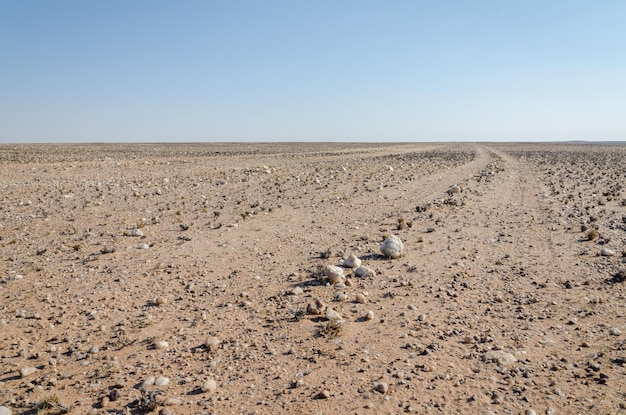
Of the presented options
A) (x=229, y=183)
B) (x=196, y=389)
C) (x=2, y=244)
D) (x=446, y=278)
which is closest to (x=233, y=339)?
(x=196, y=389)

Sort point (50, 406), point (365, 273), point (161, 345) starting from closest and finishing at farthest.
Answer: point (50, 406)
point (161, 345)
point (365, 273)

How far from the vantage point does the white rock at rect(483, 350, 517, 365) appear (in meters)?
4.54

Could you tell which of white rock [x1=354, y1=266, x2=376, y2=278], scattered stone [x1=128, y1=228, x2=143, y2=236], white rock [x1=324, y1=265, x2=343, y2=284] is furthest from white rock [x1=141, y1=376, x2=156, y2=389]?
scattered stone [x1=128, y1=228, x2=143, y2=236]

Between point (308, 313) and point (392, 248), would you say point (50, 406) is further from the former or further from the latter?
point (392, 248)

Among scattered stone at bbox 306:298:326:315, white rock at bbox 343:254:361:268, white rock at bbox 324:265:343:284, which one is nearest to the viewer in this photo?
scattered stone at bbox 306:298:326:315

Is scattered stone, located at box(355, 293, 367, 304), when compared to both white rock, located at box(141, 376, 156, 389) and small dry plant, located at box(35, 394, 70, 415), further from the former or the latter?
small dry plant, located at box(35, 394, 70, 415)

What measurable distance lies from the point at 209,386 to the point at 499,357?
3135 mm

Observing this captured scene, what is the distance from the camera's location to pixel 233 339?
5000mm

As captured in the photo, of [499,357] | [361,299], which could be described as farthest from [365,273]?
[499,357]

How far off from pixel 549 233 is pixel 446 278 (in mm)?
4282

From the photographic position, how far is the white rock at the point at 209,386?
408cm

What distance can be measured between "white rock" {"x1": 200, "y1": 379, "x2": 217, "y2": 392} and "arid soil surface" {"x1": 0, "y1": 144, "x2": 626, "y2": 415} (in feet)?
0.08

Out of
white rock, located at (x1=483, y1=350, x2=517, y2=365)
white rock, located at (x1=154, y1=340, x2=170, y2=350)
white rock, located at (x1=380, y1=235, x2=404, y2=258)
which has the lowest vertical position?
white rock, located at (x1=483, y1=350, x2=517, y2=365)

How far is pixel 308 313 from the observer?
567 centimetres
